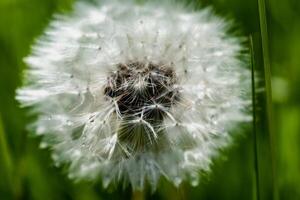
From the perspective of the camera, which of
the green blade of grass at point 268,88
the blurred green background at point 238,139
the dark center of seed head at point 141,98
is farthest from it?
the blurred green background at point 238,139

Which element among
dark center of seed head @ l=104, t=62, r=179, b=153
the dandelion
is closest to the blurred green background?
the dandelion

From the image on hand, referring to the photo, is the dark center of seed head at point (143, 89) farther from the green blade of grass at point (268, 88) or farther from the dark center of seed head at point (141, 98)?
the green blade of grass at point (268, 88)

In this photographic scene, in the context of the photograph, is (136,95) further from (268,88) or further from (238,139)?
(238,139)

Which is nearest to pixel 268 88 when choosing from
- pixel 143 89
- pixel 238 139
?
pixel 143 89

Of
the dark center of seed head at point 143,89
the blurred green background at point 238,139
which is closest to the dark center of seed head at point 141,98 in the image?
the dark center of seed head at point 143,89

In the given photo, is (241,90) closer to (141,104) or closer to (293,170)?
(141,104)

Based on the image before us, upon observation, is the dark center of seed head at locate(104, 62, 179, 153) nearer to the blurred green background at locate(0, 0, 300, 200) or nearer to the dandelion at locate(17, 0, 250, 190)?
the dandelion at locate(17, 0, 250, 190)

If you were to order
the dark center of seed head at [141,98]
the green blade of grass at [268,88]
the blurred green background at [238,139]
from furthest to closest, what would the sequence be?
the blurred green background at [238,139] < the dark center of seed head at [141,98] < the green blade of grass at [268,88]
